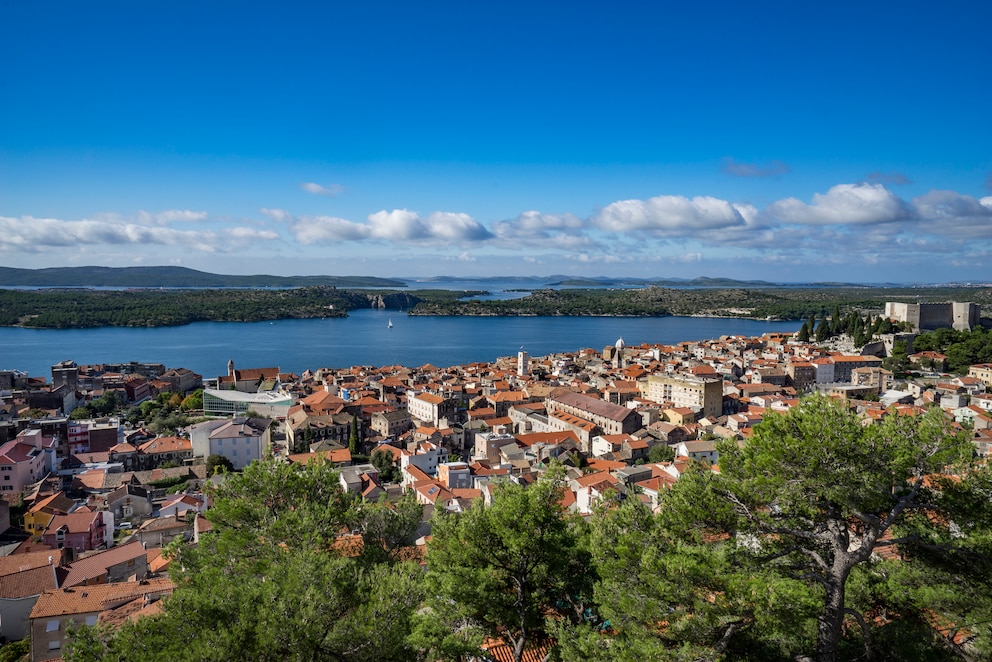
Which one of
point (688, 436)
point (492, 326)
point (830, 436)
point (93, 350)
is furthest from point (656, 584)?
point (492, 326)

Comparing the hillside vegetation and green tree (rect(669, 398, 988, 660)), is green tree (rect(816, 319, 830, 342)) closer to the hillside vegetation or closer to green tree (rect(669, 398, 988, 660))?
green tree (rect(669, 398, 988, 660))

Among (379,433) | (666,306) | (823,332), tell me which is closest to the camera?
(379,433)

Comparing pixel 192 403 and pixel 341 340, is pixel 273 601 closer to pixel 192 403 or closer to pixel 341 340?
pixel 192 403

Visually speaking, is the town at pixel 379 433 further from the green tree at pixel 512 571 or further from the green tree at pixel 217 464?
the green tree at pixel 512 571

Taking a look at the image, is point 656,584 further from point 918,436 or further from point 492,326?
point 492,326

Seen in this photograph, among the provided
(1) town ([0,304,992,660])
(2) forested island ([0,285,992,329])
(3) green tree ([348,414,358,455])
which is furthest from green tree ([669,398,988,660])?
(2) forested island ([0,285,992,329])

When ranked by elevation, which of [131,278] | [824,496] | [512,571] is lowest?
[512,571]

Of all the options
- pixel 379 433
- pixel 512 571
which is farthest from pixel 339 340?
pixel 512 571
